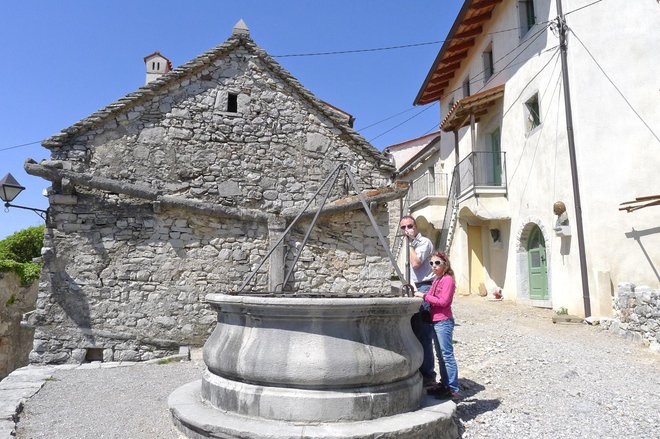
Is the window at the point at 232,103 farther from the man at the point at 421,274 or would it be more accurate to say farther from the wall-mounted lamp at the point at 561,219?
the wall-mounted lamp at the point at 561,219

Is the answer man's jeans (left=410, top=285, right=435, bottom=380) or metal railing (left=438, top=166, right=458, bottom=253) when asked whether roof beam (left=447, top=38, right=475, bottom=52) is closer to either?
metal railing (left=438, top=166, right=458, bottom=253)

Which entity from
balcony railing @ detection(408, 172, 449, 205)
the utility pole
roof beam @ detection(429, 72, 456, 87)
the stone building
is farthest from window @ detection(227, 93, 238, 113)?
Answer: roof beam @ detection(429, 72, 456, 87)

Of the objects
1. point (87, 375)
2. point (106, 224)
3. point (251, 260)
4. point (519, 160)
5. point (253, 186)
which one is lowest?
point (87, 375)

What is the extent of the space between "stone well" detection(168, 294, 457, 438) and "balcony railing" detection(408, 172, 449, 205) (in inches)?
546

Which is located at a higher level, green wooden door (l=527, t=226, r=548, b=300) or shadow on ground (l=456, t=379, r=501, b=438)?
green wooden door (l=527, t=226, r=548, b=300)

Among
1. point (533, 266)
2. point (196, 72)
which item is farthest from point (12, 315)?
point (533, 266)

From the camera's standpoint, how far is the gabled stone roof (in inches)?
314

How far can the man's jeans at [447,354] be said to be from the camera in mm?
4398

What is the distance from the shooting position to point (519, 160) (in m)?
13.1

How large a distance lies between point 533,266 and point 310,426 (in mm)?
10695

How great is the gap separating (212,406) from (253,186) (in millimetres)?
5233

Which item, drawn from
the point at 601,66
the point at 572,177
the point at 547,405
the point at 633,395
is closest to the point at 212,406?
the point at 547,405

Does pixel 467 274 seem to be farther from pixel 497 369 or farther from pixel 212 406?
pixel 212 406

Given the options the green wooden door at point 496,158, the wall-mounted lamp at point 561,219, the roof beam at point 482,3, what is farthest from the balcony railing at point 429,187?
the wall-mounted lamp at point 561,219
